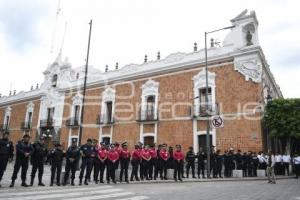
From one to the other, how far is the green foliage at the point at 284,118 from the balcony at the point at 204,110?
313 centimetres

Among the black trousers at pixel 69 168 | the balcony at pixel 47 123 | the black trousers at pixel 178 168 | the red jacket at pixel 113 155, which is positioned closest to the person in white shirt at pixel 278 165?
the black trousers at pixel 178 168

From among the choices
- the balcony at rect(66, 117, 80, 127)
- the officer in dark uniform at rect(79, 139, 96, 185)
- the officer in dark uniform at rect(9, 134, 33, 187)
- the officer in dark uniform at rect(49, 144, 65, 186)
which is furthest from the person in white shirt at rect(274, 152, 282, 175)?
the balcony at rect(66, 117, 80, 127)

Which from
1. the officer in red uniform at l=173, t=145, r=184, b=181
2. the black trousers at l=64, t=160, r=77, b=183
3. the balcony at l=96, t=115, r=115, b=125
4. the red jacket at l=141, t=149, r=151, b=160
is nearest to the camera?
the black trousers at l=64, t=160, r=77, b=183

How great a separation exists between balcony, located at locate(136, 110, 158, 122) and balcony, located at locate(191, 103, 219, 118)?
3.08 metres

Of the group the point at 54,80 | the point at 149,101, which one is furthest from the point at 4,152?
the point at 54,80

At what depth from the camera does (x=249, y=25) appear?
20453mm

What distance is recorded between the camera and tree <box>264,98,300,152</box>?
57.9 feet

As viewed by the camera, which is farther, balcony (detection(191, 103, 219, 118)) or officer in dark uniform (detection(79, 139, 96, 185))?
balcony (detection(191, 103, 219, 118))

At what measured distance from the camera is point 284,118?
17.9 meters

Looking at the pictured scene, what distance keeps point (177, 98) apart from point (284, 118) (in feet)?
23.7

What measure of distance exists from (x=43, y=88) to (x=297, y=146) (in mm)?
24831

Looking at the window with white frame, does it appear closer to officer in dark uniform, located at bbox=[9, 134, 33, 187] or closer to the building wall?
the building wall

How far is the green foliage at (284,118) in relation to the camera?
17.6 metres

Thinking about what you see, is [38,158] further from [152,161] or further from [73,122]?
[73,122]
